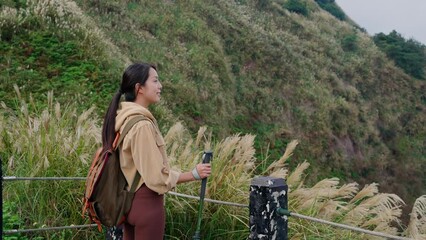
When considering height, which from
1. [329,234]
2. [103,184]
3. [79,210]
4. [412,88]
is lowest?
[412,88]

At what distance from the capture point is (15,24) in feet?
37.7

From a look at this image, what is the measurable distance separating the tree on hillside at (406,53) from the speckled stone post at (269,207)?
1292 inches

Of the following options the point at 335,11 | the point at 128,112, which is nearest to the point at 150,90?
the point at 128,112

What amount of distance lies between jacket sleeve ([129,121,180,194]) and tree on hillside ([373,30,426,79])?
33772 millimetres

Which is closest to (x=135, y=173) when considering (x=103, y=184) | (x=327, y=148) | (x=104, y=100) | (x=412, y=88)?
(x=103, y=184)

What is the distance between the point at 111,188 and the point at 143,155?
29 cm

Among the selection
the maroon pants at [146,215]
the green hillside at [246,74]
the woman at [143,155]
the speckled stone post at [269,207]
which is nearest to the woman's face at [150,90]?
the woman at [143,155]

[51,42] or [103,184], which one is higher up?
[103,184]

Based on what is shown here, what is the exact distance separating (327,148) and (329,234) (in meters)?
18.2

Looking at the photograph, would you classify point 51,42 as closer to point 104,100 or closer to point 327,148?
point 104,100

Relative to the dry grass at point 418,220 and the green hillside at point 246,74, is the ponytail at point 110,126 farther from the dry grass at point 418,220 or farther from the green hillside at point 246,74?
the green hillside at point 246,74

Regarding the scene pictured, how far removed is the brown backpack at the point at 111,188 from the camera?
288 cm

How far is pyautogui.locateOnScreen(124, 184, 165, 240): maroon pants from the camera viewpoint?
290 centimetres

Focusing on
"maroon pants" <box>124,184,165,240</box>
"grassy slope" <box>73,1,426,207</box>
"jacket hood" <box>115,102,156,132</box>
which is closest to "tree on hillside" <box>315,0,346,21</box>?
"grassy slope" <box>73,1,426,207</box>
